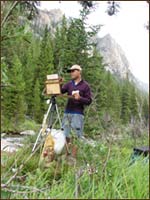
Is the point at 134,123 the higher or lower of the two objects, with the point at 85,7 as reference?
lower

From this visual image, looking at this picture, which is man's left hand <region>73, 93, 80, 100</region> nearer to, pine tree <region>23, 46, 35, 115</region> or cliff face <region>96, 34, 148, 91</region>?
cliff face <region>96, 34, 148, 91</region>

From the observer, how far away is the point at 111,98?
34.3 m

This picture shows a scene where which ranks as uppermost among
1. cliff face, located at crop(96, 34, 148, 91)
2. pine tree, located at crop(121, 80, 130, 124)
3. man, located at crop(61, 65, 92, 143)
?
cliff face, located at crop(96, 34, 148, 91)

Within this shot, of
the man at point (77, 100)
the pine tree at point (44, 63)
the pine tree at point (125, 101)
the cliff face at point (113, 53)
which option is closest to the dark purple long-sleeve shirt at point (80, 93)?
the man at point (77, 100)

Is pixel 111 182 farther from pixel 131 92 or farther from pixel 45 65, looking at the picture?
pixel 131 92

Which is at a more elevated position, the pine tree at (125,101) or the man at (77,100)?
the man at (77,100)

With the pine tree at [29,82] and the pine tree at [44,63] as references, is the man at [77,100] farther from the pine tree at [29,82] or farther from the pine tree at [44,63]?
the pine tree at [29,82]

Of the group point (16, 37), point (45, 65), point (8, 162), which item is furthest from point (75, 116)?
point (45, 65)

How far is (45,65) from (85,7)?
989 inches

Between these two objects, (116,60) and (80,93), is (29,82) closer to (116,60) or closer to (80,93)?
(116,60)

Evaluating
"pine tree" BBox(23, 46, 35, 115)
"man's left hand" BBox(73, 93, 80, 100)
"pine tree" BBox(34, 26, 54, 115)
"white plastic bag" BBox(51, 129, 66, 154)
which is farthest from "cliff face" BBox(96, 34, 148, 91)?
"pine tree" BBox(23, 46, 35, 115)

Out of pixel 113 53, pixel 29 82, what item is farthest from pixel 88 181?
pixel 29 82

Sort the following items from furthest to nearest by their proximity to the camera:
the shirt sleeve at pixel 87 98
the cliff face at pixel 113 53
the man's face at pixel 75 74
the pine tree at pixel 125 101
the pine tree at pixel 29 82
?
the pine tree at pixel 125 101 < the pine tree at pixel 29 82 < the man's face at pixel 75 74 < the shirt sleeve at pixel 87 98 < the cliff face at pixel 113 53

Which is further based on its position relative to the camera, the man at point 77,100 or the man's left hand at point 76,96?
the man at point 77,100
